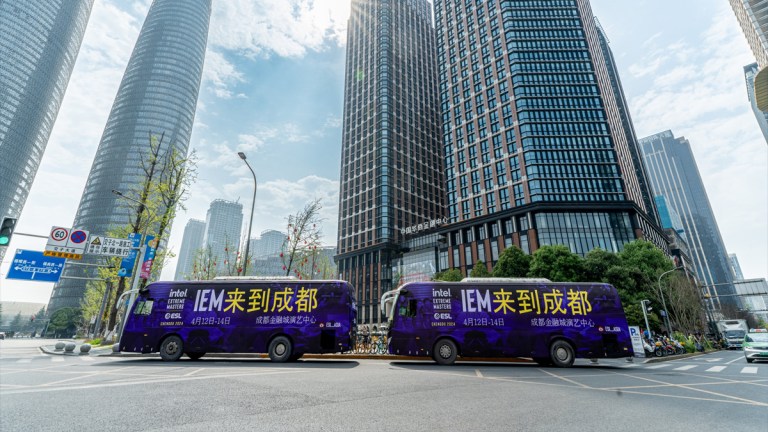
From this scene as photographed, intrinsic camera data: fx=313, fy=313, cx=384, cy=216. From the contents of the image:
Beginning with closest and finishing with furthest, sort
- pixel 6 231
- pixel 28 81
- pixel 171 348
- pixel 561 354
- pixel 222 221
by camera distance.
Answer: pixel 6 231 < pixel 561 354 < pixel 171 348 < pixel 28 81 < pixel 222 221

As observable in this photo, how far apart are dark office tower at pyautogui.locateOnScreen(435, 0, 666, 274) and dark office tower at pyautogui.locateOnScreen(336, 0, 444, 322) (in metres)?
16.5

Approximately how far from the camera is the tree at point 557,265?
3747cm

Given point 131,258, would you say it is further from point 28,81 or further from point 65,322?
point 28,81

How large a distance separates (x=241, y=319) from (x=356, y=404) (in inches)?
389

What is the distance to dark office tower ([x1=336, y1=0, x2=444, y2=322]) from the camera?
8112cm

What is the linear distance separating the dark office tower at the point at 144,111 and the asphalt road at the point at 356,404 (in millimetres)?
123441

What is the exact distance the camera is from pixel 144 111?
113 metres

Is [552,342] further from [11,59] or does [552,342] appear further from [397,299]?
[11,59]

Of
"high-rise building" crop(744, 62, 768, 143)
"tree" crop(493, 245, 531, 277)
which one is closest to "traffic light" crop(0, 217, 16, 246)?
"tree" crop(493, 245, 531, 277)

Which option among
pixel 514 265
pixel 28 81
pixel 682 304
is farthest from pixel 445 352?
pixel 28 81

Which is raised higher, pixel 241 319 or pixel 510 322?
pixel 241 319

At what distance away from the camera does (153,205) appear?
24016 mm

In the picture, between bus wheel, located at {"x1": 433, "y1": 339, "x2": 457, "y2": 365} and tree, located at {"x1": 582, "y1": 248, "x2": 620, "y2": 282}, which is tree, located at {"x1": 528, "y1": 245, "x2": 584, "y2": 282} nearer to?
tree, located at {"x1": 582, "y1": 248, "x2": 620, "y2": 282}

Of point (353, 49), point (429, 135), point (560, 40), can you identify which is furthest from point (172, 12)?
point (560, 40)
